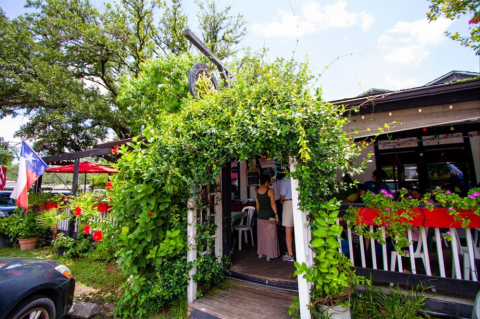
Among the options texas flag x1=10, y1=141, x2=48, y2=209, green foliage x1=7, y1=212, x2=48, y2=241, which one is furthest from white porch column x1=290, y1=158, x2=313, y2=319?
green foliage x1=7, y1=212, x2=48, y2=241

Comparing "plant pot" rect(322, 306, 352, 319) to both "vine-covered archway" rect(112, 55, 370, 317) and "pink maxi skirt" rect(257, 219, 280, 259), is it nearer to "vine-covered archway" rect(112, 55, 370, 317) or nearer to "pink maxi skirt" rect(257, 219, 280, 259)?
"vine-covered archway" rect(112, 55, 370, 317)

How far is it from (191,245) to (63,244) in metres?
5.06

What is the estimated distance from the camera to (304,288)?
276 cm

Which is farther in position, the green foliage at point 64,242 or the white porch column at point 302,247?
the green foliage at point 64,242

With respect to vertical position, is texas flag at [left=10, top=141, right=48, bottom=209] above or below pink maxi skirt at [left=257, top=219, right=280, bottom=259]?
above

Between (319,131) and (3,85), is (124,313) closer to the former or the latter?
(319,131)

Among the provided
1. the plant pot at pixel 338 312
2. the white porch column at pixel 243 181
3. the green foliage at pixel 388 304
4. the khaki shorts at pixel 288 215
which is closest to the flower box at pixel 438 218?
the green foliage at pixel 388 304

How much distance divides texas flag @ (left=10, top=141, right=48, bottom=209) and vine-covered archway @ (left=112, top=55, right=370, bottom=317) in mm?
3033

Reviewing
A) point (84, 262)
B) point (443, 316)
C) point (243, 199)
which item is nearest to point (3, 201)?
point (84, 262)

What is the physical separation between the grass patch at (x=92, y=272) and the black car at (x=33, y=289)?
97cm

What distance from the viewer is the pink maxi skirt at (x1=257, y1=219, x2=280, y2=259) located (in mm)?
4875

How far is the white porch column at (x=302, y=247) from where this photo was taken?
2.73 m

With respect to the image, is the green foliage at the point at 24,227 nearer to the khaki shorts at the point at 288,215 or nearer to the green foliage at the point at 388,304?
the khaki shorts at the point at 288,215

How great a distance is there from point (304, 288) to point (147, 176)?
8.10 ft
